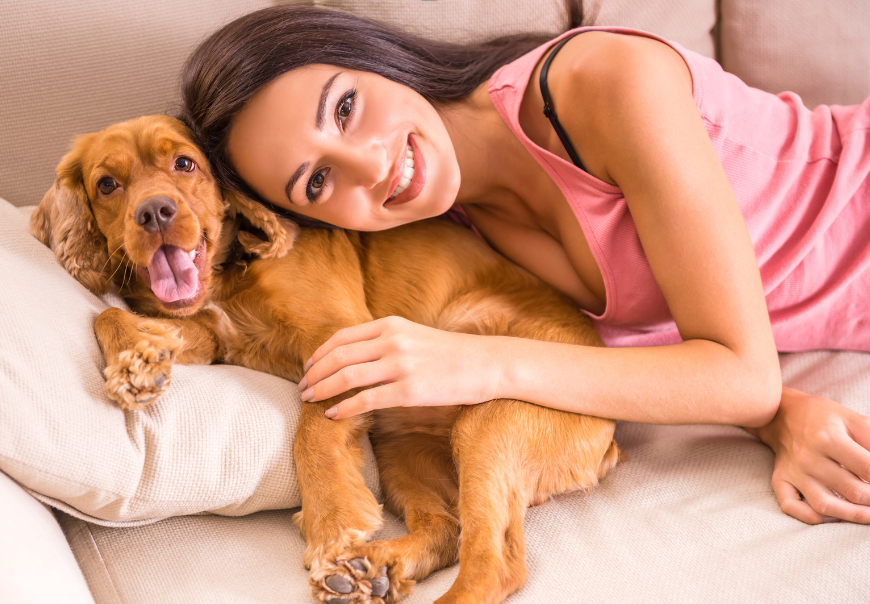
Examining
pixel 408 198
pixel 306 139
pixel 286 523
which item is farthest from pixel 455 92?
pixel 286 523

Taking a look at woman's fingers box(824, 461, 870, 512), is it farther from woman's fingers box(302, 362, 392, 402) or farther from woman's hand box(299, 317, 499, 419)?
woman's fingers box(302, 362, 392, 402)

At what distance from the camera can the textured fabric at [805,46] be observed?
7.83 ft

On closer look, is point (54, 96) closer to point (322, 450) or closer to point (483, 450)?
point (322, 450)

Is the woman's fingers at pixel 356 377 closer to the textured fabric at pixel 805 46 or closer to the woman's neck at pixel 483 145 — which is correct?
the woman's neck at pixel 483 145

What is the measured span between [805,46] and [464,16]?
50.2 inches

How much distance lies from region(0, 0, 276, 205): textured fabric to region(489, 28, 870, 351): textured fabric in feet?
3.68

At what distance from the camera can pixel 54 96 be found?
2.11m

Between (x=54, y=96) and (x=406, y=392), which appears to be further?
(x=54, y=96)

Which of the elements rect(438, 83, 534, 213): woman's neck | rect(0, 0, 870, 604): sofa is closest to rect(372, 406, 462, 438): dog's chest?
rect(0, 0, 870, 604): sofa

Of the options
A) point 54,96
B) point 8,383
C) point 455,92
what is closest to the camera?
point 8,383

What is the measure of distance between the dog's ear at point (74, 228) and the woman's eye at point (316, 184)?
0.59 metres

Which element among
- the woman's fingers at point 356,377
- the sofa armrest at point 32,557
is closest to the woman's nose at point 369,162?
the woman's fingers at point 356,377

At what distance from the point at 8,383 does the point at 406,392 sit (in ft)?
2.48

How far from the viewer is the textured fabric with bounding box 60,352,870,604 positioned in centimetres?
128
